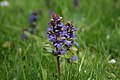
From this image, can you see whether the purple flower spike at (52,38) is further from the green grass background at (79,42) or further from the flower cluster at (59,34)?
the green grass background at (79,42)

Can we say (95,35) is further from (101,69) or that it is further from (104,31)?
(101,69)

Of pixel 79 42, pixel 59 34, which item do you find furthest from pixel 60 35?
pixel 79 42

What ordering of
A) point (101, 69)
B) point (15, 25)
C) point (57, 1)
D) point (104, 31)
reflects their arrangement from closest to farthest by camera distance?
point (101, 69) < point (104, 31) < point (15, 25) < point (57, 1)

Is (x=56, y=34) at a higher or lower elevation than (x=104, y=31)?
lower

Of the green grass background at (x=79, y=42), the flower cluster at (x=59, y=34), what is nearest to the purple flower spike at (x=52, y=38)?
the flower cluster at (x=59, y=34)

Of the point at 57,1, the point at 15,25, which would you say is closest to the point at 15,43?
the point at 15,25

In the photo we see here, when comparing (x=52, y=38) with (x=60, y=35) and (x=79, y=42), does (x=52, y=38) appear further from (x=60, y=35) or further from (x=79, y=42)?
(x=79, y=42)
